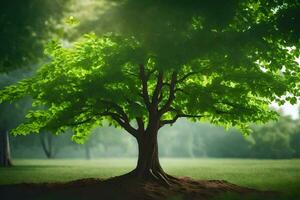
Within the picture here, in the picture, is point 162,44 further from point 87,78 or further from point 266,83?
point 266,83

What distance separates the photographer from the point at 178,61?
525 inches

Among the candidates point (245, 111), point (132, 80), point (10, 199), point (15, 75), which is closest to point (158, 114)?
point (132, 80)

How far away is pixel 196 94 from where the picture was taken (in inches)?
720

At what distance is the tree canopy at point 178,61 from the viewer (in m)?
12.4

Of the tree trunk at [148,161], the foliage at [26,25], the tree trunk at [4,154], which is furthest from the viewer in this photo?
the tree trunk at [4,154]

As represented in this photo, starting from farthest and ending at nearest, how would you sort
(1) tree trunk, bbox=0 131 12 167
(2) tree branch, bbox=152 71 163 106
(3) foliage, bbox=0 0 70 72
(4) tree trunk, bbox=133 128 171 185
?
(1) tree trunk, bbox=0 131 12 167 < (4) tree trunk, bbox=133 128 171 185 < (2) tree branch, bbox=152 71 163 106 < (3) foliage, bbox=0 0 70 72

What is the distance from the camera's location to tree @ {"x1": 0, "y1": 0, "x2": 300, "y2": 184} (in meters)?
12.6

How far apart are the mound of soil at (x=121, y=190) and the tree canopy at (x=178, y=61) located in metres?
3.12

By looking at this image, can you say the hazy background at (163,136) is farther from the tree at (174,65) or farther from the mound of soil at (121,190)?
the mound of soil at (121,190)

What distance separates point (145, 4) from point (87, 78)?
6.61 meters

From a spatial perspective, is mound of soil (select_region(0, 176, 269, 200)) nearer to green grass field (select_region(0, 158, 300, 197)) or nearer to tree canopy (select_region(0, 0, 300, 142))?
tree canopy (select_region(0, 0, 300, 142))

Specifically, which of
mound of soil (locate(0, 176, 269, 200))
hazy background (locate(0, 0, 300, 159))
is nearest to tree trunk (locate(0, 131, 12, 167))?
hazy background (locate(0, 0, 300, 159))

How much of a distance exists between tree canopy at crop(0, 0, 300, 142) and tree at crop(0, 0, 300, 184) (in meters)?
0.04

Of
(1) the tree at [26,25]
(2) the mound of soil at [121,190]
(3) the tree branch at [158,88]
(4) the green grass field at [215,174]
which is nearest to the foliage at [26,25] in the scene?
(1) the tree at [26,25]
